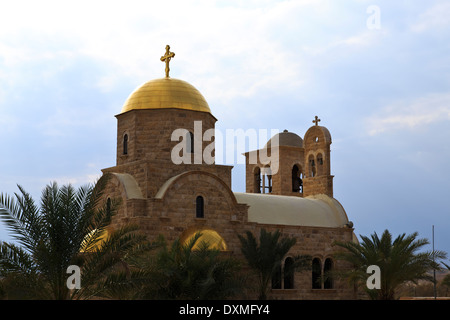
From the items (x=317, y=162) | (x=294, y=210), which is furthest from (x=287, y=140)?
(x=294, y=210)

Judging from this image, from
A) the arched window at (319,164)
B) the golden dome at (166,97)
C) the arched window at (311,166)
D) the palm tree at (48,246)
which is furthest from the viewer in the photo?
the arched window at (311,166)

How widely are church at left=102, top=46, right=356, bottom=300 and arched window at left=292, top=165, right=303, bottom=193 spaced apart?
338cm

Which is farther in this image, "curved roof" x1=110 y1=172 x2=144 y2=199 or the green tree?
"curved roof" x1=110 y1=172 x2=144 y2=199

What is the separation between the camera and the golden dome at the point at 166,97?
2203cm

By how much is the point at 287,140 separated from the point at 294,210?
23.0 feet

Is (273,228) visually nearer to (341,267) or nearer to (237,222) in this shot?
(237,222)

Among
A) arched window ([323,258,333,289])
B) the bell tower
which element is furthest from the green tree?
the bell tower

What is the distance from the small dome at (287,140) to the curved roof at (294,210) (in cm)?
481

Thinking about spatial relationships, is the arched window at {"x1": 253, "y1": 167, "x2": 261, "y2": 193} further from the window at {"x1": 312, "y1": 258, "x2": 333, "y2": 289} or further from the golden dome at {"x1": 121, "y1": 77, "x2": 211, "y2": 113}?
the golden dome at {"x1": 121, "y1": 77, "x2": 211, "y2": 113}

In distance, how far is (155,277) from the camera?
15.8 meters

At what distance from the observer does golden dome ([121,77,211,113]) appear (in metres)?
22.0
